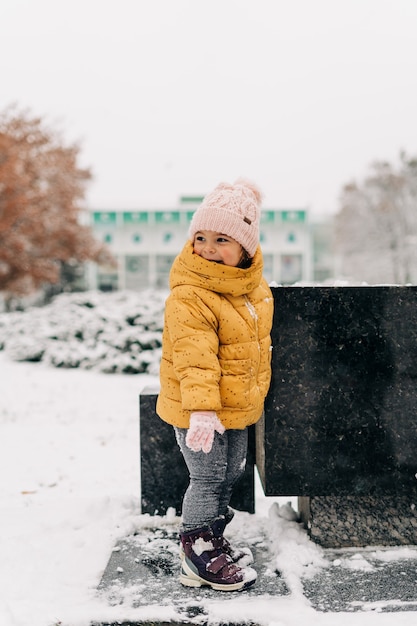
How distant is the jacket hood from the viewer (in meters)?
2.47

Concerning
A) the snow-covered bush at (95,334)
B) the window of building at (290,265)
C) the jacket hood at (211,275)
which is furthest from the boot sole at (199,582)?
the window of building at (290,265)

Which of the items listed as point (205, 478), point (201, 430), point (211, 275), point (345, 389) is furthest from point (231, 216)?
point (205, 478)

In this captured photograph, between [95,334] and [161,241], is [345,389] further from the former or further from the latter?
[161,241]

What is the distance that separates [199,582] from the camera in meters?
2.55

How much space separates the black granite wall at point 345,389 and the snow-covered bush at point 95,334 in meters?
6.52

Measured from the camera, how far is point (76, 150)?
24656mm

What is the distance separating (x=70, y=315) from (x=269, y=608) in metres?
9.57

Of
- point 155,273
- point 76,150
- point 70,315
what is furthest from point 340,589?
point 155,273

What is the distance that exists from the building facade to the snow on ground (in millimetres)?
33991

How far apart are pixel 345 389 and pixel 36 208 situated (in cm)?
1754

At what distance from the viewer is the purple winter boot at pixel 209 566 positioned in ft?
8.25

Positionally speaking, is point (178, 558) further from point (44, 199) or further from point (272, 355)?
point (44, 199)

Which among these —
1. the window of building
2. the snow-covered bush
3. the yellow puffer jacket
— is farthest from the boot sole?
the window of building

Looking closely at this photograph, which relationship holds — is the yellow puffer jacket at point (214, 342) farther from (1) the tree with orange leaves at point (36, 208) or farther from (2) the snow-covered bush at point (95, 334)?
(1) the tree with orange leaves at point (36, 208)
